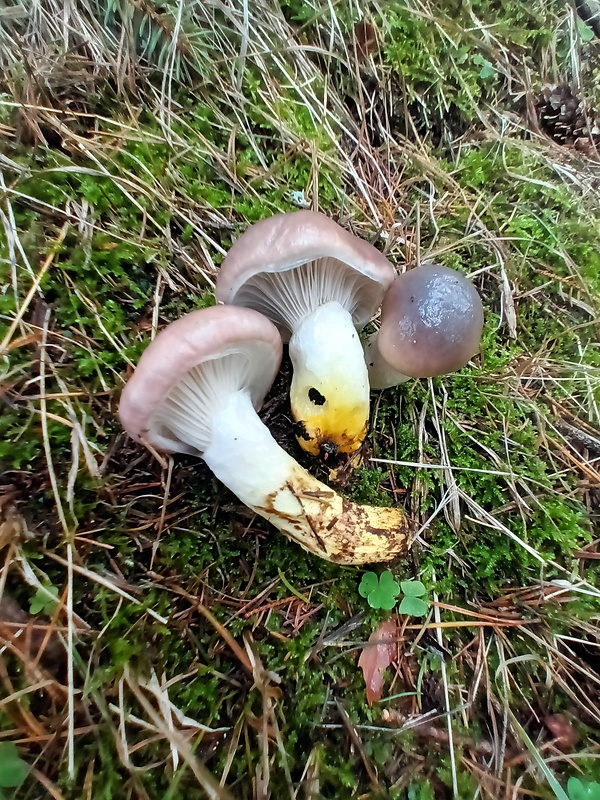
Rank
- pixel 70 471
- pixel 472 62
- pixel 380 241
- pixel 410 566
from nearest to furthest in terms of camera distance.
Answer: pixel 70 471 → pixel 410 566 → pixel 380 241 → pixel 472 62

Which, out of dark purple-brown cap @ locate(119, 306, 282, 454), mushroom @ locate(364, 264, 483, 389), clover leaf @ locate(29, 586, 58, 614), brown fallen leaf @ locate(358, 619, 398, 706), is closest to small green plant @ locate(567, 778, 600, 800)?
brown fallen leaf @ locate(358, 619, 398, 706)

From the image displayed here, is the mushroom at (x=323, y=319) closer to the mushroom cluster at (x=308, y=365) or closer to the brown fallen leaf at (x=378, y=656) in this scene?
the mushroom cluster at (x=308, y=365)

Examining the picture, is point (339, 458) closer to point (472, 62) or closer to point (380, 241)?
point (380, 241)

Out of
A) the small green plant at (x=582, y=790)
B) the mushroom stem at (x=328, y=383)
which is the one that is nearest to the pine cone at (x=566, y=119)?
the mushroom stem at (x=328, y=383)

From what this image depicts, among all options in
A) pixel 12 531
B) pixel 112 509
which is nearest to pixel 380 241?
pixel 112 509

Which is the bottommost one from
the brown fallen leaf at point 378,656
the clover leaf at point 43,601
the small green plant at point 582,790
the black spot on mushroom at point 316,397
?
the small green plant at point 582,790

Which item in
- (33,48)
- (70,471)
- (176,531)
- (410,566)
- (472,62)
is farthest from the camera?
(472,62)
